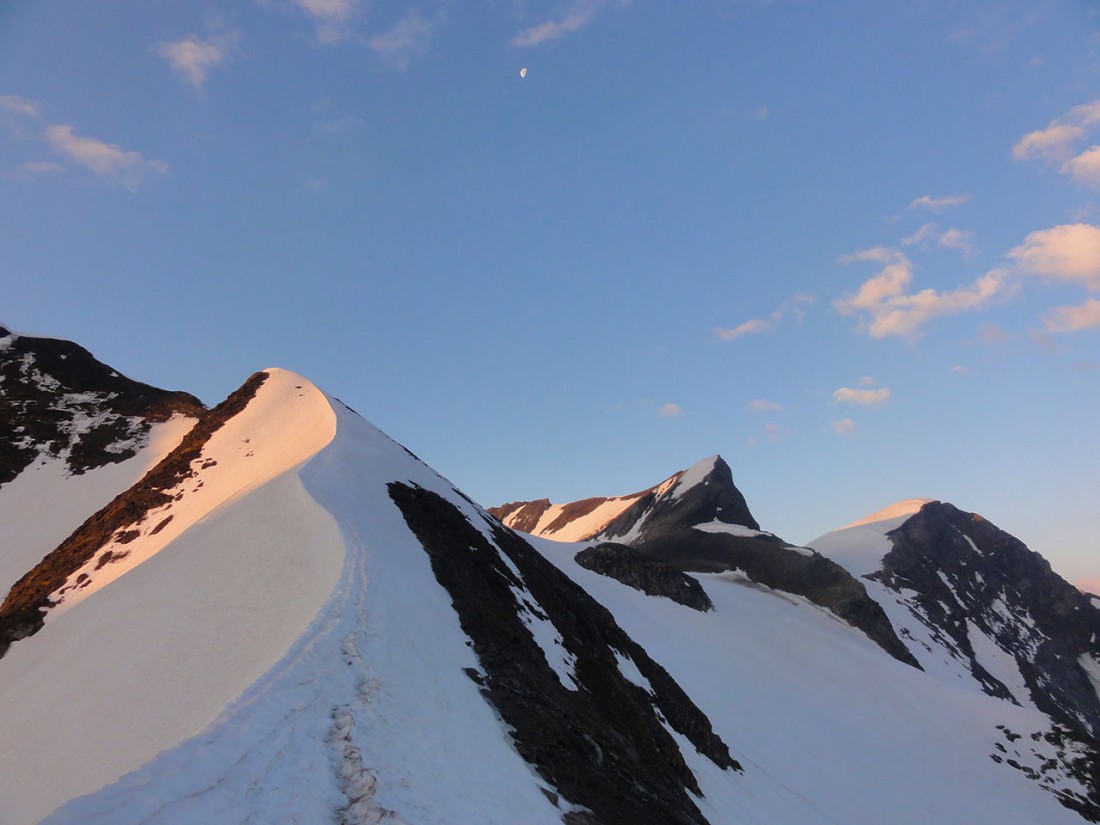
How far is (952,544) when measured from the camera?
99312 mm

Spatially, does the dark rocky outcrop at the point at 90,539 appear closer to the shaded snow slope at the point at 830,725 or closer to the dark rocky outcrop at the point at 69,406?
the dark rocky outcrop at the point at 69,406

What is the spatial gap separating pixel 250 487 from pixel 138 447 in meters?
28.6

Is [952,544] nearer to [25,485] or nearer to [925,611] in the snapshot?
[925,611]

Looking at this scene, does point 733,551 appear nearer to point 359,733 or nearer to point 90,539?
point 90,539

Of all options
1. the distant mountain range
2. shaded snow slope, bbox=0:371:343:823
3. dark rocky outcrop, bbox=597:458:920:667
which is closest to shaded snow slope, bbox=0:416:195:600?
the distant mountain range

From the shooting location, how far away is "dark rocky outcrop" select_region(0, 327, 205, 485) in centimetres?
4972

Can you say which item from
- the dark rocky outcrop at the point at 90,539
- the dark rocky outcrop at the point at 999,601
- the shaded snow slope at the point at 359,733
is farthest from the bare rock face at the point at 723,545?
the shaded snow slope at the point at 359,733

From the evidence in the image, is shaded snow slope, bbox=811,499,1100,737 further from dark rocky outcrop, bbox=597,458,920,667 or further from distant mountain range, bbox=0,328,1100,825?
dark rocky outcrop, bbox=597,458,920,667

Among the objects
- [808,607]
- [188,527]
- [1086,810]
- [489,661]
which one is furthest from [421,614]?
[808,607]

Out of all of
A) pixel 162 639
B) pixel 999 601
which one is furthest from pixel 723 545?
pixel 162 639

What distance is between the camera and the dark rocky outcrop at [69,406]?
4972 cm

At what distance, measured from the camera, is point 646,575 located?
54.0 m

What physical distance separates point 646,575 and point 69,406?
51884mm

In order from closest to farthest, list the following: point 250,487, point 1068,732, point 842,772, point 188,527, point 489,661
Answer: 1. point 489,661
2. point 188,527
3. point 250,487
4. point 842,772
5. point 1068,732
